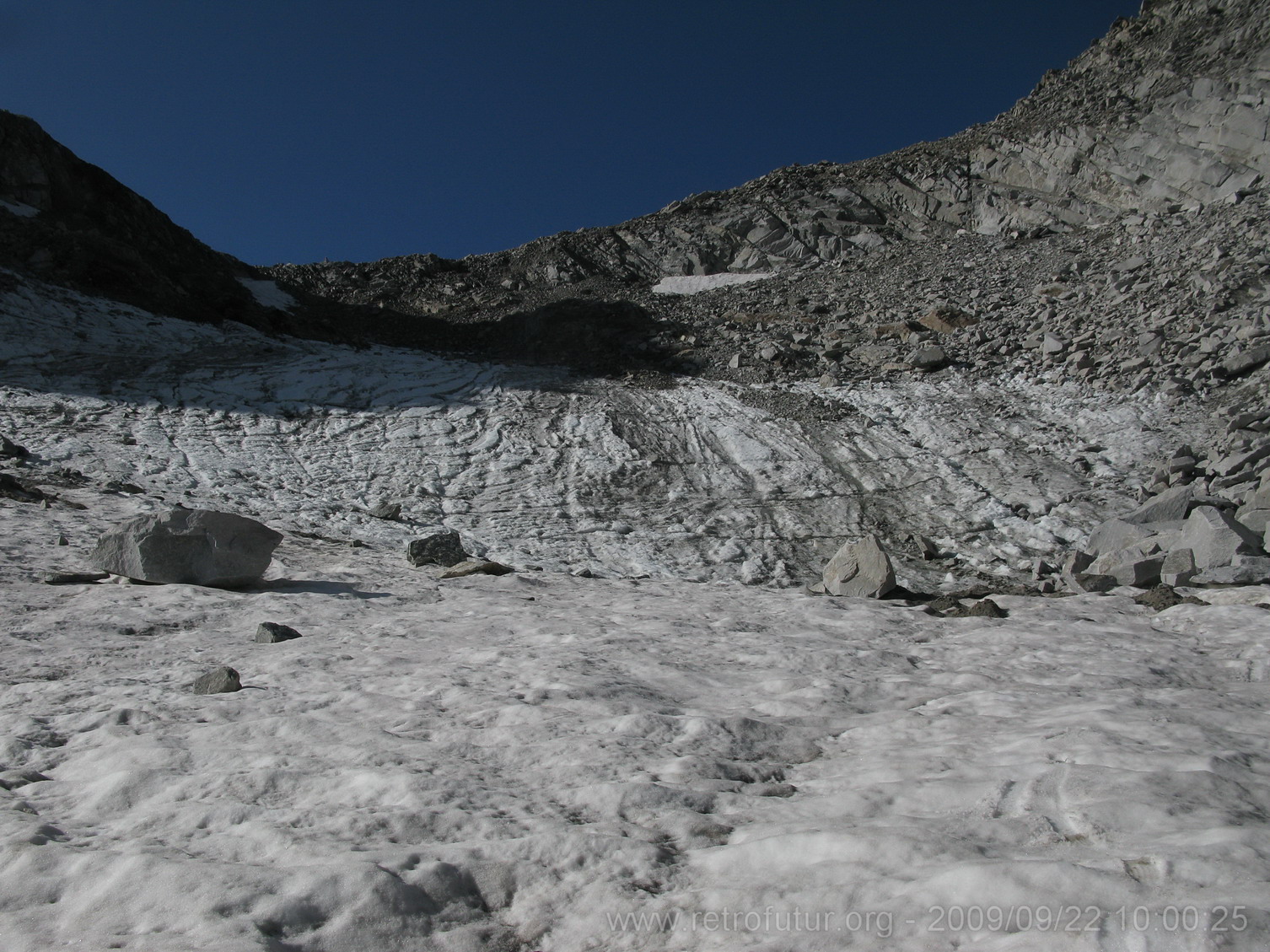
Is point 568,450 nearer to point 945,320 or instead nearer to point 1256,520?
point 1256,520

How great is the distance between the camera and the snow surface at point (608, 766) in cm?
203

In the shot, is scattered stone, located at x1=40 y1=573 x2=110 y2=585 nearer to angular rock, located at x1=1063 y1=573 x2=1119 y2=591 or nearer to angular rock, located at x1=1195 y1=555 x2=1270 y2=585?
angular rock, located at x1=1063 y1=573 x2=1119 y2=591

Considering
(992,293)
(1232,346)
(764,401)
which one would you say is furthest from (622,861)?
(992,293)

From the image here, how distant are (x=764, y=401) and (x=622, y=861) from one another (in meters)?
13.7

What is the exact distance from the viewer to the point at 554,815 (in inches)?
108

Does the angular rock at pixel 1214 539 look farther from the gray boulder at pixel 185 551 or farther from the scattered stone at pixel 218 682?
the gray boulder at pixel 185 551

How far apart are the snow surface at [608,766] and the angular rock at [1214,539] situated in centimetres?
100

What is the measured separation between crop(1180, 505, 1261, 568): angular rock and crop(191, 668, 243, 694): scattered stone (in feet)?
22.9

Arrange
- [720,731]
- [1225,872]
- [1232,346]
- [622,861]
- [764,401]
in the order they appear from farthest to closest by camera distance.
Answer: [764,401] → [1232,346] → [720,731] → [622,861] → [1225,872]

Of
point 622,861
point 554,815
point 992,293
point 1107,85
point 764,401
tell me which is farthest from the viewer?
point 1107,85

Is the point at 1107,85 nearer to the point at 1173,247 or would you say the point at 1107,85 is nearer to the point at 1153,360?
the point at 1173,247

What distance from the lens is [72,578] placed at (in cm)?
611

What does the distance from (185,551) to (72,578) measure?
0.81 meters

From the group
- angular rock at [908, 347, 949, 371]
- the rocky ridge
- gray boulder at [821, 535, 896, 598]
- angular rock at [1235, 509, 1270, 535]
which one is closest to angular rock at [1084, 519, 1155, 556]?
angular rock at [1235, 509, 1270, 535]
